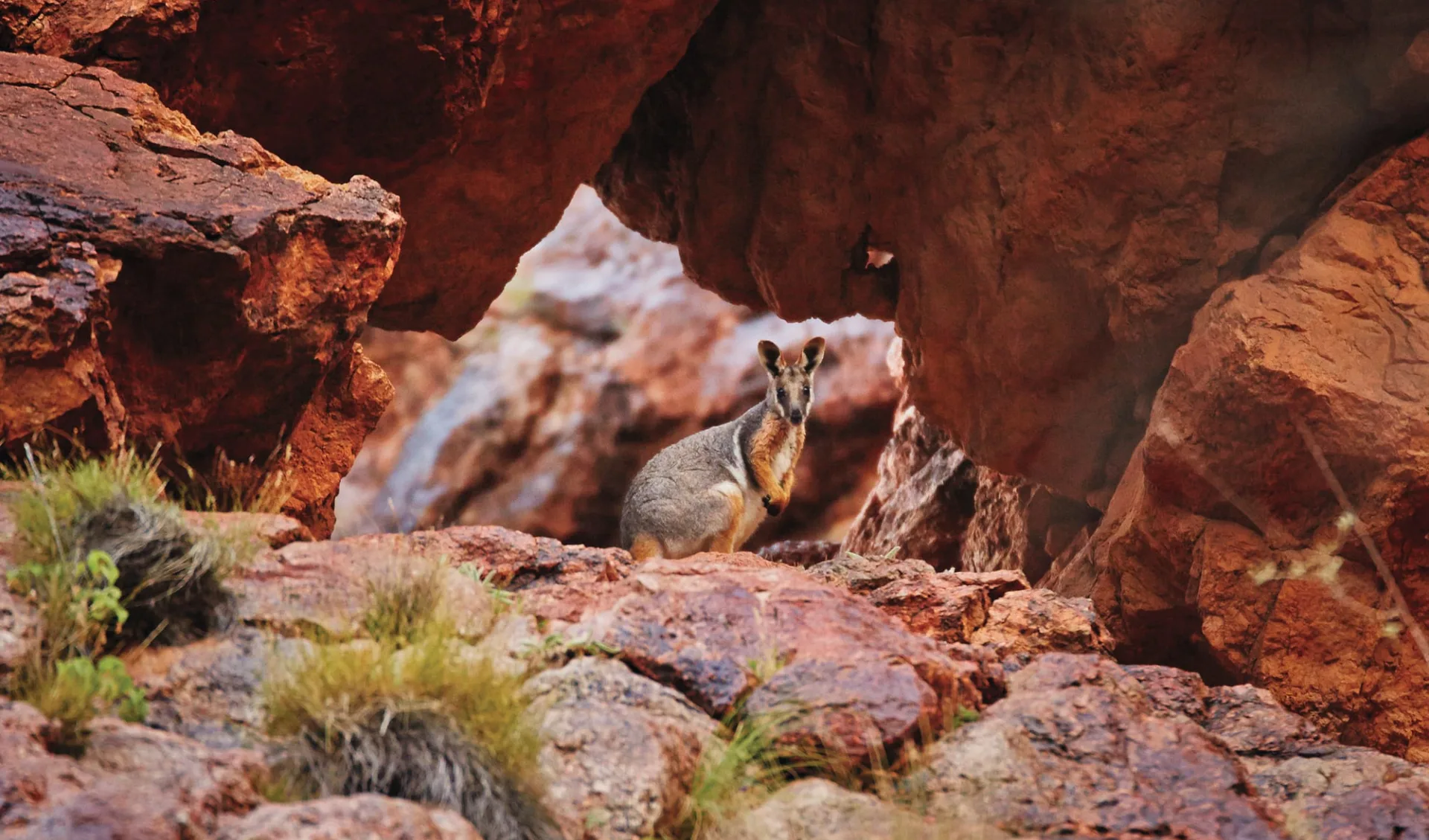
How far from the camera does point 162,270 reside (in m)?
6.22

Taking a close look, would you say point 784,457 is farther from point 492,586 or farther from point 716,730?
point 716,730

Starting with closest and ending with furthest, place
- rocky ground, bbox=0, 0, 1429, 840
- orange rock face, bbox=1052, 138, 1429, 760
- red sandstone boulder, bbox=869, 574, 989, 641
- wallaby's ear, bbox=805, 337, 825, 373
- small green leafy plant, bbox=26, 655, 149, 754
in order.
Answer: small green leafy plant, bbox=26, 655, 149, 754
rocky ground, bbox=0, 0, 1429, 840
red sandstone boulder, bbox=869, 574, 989, 641
orange rock face, bbox=1052, 138, 1429, 760
wallaby's ear, bbox=805, 337, 825, 373

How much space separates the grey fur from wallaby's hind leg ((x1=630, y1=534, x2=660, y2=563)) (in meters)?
5.15

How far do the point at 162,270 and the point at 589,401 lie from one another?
12979 millimetres

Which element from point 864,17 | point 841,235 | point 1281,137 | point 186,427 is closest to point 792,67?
point 864,17

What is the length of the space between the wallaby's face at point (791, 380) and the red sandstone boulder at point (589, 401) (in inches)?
302

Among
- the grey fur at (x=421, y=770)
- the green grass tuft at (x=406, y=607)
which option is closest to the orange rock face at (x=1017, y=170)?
the green grass tuft at (x=406, y=607)

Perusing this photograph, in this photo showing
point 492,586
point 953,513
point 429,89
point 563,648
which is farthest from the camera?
point 953,513

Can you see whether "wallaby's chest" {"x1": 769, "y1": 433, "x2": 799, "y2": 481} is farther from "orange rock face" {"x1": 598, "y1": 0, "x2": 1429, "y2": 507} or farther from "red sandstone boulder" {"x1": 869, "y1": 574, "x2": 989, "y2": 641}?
"red sandstone boulder" {"x1": 869, "y1": 574, "x2": 989, "y2": 641}

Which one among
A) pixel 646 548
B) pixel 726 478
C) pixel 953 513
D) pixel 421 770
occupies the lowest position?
pixel 646 548

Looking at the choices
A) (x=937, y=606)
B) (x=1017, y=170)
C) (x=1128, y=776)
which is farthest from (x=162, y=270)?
(x=1017, y=170)

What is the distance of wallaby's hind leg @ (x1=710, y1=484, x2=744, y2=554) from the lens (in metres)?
9.59

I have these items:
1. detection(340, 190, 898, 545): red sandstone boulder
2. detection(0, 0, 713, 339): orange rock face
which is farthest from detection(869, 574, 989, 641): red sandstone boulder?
detection(340, 190, 898, 545): red sandstone boulder

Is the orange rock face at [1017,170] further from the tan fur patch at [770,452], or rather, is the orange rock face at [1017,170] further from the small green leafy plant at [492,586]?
the small green leafy plant at [492,586]
